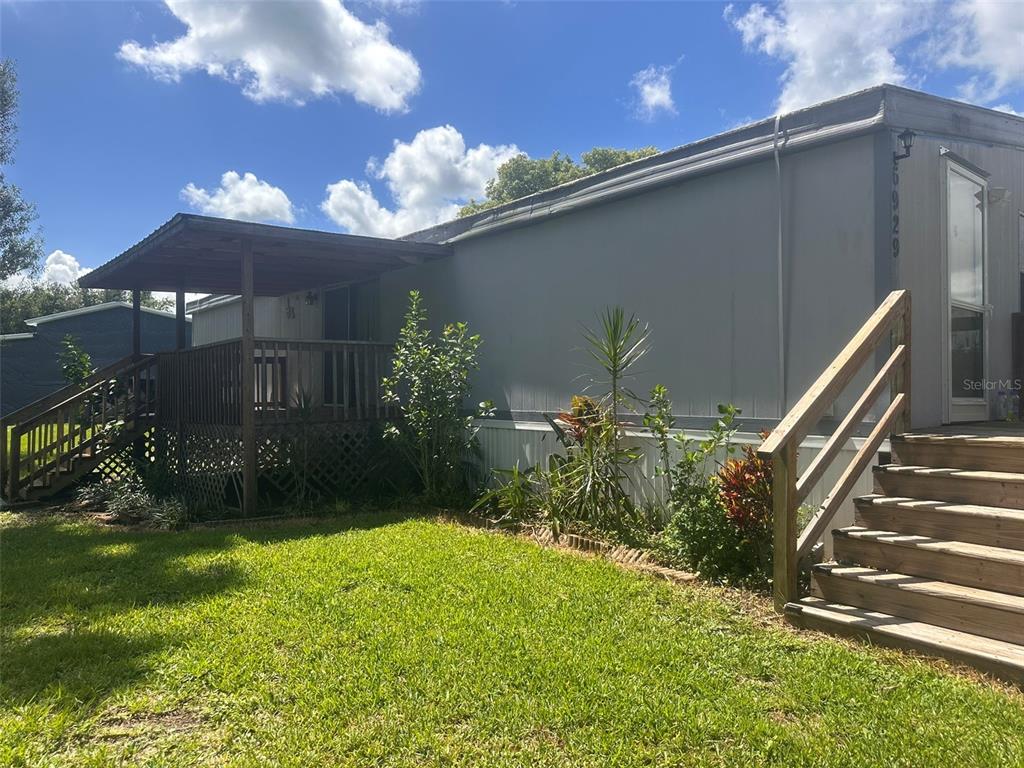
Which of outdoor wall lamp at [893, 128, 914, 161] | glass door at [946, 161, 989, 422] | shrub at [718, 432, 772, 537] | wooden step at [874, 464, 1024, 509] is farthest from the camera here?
glass door at [946, 161, 989, 422]

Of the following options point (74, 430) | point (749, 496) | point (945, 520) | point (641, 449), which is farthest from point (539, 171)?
point (945, 520)

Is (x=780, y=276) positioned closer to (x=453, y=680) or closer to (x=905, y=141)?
(x=905, y=141)

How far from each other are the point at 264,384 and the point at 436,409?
214 centimetres

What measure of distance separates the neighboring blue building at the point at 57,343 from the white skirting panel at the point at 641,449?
13139 millimetres

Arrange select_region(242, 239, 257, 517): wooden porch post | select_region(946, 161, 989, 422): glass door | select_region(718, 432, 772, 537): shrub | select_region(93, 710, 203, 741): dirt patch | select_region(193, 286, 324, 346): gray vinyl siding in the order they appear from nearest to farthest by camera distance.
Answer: select_region(93, 710, 203, 741): dirt patch → select_region(718, 432, 772, 537): shrub → select_region(946, 161, 989, 422): glass door → select_region(242, 239, 257, 517): wooden porch post → select_region(193, 286, 324, 346): gray vinyl siding

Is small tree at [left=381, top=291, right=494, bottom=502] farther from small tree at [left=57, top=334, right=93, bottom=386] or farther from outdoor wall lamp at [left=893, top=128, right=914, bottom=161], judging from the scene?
small tree at [left=57, top=334, right=93, bottom=386]

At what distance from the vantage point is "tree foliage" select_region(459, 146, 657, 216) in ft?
93.7

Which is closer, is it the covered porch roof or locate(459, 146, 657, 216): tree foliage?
the covered porch roof

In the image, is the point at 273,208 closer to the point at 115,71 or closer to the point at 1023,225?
the point at 115,71

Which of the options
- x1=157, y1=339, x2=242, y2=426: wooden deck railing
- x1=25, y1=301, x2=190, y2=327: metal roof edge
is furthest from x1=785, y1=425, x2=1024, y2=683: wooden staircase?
x1=25, y1=301, x2=190, y2=327: metal roof edge

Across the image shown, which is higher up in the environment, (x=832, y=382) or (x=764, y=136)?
(x=764, y=136)

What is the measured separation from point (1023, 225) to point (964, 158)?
1638 millimetres

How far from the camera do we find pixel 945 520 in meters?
3.48

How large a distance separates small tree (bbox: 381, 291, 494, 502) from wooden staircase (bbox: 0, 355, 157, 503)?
4029 mm
